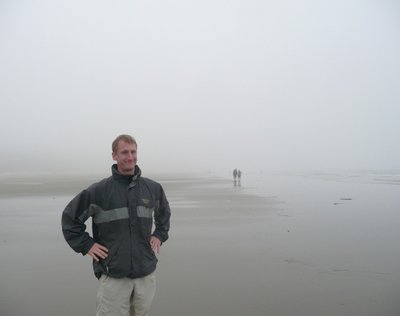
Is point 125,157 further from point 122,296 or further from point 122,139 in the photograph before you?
point 122,296

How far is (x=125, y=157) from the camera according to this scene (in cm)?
317

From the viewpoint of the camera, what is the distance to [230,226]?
10.4 metres

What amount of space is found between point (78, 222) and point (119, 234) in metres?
0.41

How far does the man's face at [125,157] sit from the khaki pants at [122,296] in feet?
3.52

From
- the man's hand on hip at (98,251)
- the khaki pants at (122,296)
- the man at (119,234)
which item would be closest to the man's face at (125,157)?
the man at (119,234)

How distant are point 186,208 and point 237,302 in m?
10.4

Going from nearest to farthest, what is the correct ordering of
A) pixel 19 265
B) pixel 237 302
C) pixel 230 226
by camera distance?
pixel 237 302
pixel 19 265
pixel 230 226

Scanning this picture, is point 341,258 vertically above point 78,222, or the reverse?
point 78,222

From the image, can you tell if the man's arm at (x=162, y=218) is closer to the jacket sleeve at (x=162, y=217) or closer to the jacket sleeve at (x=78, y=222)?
the jacket sleeve at (x=162, y=217)

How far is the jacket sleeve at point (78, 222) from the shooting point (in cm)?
301

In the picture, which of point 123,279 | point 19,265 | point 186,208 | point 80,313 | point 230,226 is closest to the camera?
point 123,279

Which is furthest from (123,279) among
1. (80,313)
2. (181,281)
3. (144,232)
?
(181,281)

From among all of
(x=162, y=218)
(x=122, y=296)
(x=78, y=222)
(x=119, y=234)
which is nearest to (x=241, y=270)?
(x=162, y=218)

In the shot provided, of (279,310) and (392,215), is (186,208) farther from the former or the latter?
(279,310)
